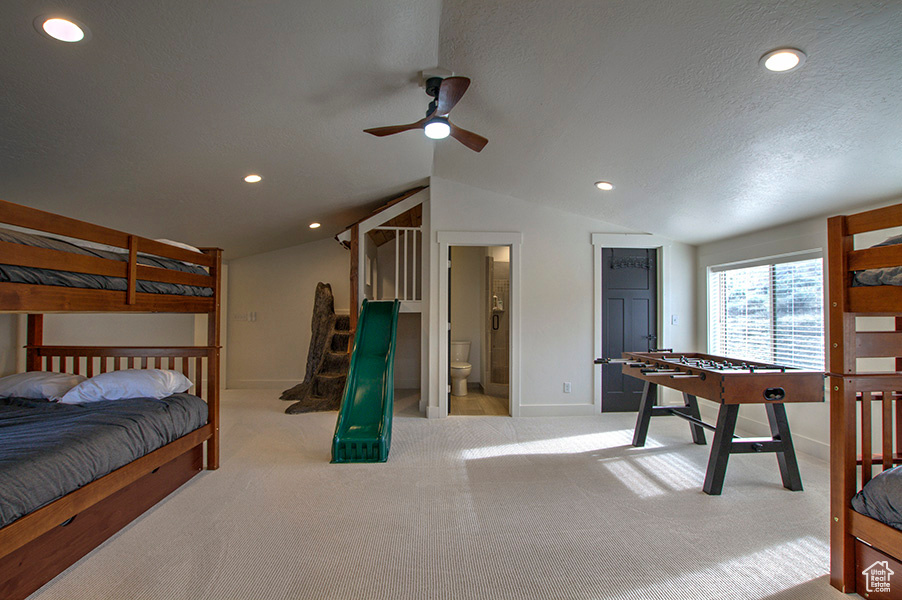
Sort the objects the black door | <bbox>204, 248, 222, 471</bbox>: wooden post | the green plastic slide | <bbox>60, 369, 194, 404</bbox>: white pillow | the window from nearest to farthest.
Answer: <bbox>60, 369, 194, 404</bbox>: white pillow
<bbox>204, 248, 222, 471</bbox>: wooden post
the green plastic slide
the window
the black door

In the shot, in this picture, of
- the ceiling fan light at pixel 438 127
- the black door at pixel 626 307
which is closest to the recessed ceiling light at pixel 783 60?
the ceiling fan light at pixel 438 127

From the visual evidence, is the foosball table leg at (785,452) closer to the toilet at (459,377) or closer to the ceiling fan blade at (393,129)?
the ceiling fan blade at (393,129)

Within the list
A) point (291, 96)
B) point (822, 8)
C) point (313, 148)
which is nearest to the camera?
point (822, 8)

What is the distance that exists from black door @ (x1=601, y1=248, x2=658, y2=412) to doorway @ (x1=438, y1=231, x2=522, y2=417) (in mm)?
1068

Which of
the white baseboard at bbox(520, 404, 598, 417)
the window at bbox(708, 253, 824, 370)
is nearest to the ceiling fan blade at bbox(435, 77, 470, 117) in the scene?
the window at bbox(708, 253, 824, 370)

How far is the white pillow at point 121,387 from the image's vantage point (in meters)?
2.77

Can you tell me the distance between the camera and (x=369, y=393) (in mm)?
3896

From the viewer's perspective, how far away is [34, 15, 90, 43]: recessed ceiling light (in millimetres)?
1709

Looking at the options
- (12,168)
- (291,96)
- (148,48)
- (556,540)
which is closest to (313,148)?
(291,96)

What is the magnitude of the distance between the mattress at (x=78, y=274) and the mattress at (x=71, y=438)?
2.40ft

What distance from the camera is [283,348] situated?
258 inches

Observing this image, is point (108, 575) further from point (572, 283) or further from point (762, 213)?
point (762, 213)

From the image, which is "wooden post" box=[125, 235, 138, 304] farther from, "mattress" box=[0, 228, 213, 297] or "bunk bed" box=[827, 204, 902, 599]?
"bunk bed" box=[827, 204, 902, 599]

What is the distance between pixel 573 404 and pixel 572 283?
4.47 ft
